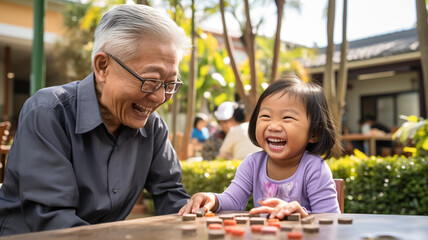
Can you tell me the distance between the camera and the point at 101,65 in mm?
1952

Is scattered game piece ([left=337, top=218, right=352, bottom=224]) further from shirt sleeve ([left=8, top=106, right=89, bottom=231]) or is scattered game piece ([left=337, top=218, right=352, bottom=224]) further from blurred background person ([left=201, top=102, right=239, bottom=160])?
blurred background person ([left=201, top=102, right=239, bottom=160])

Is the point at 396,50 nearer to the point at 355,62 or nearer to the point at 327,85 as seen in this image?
the point at 355,62

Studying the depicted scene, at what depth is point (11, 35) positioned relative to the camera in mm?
14234

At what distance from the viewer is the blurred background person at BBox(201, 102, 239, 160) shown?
22.8 feet

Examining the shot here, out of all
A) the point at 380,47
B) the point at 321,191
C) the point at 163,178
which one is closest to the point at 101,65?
the point at 163,178

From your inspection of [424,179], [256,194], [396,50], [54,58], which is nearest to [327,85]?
[424,179]

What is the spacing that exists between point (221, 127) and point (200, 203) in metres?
5.70

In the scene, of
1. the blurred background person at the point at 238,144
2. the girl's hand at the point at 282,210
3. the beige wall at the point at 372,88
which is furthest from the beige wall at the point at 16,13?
the girl's hand at the point at 282,210

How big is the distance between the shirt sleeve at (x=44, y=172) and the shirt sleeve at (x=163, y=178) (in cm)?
54

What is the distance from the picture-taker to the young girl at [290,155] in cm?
196

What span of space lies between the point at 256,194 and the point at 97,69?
94cm

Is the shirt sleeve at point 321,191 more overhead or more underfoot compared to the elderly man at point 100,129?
more underfoot

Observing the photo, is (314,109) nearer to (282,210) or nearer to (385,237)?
(282,210)

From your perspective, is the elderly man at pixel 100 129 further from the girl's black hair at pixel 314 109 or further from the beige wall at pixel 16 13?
the beige wall at pixel 16 13
